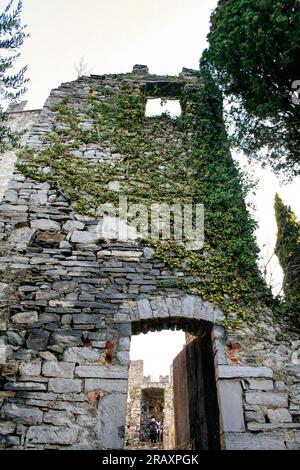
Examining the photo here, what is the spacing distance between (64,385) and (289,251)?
4884 mm

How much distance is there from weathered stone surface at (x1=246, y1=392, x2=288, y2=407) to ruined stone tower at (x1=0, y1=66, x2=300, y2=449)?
0.4 inches

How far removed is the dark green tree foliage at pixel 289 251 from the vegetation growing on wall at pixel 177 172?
1.60ft

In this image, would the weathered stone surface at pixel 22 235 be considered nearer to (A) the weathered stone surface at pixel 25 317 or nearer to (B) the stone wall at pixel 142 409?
(A) the weathered stone surface at pixel 25 317

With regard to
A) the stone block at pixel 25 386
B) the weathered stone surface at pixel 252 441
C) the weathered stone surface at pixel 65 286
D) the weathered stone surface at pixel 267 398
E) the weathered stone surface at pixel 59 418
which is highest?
the weathered stone surface at pixel 65 286

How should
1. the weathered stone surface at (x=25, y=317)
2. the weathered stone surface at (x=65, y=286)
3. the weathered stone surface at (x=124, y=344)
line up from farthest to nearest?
the weathered stone surface at (x=65, y=286) → the weathered stone surface at (x=25, y=317) → the weathered stone surface at (x=124, y=344)

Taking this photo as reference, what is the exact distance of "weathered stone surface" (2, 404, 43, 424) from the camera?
3160 mm

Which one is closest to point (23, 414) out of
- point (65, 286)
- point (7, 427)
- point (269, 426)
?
point (7, 427)

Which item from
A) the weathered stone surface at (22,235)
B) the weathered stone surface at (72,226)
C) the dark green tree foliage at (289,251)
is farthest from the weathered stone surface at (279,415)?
the weathered stone surface at (22,235)

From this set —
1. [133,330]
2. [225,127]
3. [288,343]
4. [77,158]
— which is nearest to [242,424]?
[288,343]

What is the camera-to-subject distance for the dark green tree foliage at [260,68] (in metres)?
4.74

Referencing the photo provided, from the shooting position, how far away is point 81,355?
3566 millimetres

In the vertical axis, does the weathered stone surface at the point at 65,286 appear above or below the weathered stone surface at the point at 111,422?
above

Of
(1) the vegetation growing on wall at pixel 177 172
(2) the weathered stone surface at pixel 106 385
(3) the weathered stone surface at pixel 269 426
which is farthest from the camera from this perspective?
(1) the vegetation growing on wall at pixel 177 172
